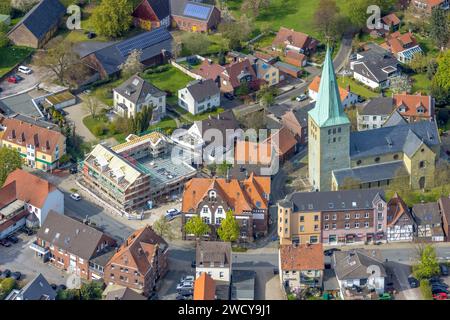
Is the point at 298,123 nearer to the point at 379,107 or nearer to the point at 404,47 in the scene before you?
the point at 379,107

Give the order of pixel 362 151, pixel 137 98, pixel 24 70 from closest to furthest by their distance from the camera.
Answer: pixel 362 151, pixel 137 98, pixel 24 70

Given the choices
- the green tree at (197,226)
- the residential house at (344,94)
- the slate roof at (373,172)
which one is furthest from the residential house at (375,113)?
the green tree at (197,226)

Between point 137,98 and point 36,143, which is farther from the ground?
point 36,143

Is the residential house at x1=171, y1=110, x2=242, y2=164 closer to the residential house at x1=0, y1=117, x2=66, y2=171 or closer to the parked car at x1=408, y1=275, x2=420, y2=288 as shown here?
the residential house at x1=0, y1=117, x2=66, y2=171

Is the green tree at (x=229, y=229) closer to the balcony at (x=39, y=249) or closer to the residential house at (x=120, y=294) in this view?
the residential house at (x=120, y=294)

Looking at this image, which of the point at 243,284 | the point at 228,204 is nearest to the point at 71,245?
the point at 228,204

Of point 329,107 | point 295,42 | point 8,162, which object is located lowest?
point 295,42
